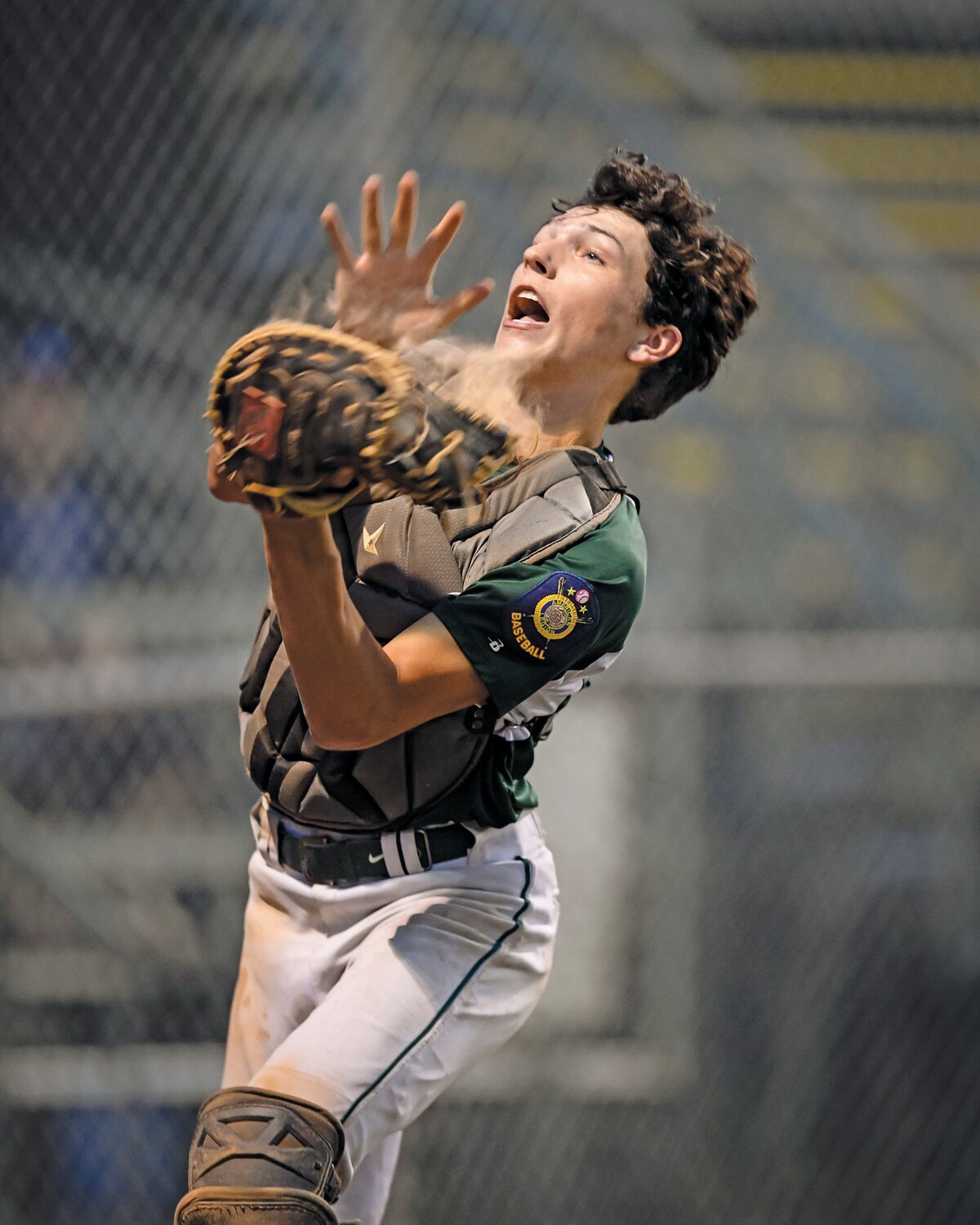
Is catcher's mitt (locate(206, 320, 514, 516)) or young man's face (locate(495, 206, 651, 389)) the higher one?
young man's face (locate(495, 206, 651, 389))

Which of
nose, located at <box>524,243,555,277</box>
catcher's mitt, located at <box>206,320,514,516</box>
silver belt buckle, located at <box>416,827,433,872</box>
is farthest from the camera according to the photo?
nose, located at <box>524,243,555,277</box>

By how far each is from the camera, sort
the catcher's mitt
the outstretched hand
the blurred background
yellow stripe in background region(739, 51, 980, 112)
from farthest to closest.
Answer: yellow stripe in background region(739, 51, 980, 112) < the blurred background < the outstretched hand < the catcher's mitt

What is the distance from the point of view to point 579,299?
1.60 meters

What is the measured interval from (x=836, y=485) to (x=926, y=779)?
71cm

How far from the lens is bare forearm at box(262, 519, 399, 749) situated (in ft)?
3.68

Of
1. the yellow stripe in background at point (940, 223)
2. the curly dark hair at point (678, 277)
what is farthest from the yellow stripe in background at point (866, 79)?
the curly dark hair at point (678, 277)

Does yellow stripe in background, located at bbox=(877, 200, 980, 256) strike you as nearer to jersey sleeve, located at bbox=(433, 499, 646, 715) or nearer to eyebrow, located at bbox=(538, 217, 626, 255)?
eyebrow, located at bbox=(538, 217, 626, 255)

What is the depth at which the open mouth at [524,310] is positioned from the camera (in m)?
1.61

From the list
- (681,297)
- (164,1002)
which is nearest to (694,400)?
(681,297)

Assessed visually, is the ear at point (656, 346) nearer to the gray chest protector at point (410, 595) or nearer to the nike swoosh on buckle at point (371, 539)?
the gray chest protector at point (410, 595)

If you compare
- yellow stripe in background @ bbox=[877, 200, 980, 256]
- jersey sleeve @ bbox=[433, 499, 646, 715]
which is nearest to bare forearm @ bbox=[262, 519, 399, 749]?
jersey sleeve @ bbox=[433, 499, 646, 715]

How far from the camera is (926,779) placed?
320 cm

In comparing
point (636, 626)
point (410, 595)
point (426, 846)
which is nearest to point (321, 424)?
point (410, 595)

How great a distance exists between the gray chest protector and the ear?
18 cm
